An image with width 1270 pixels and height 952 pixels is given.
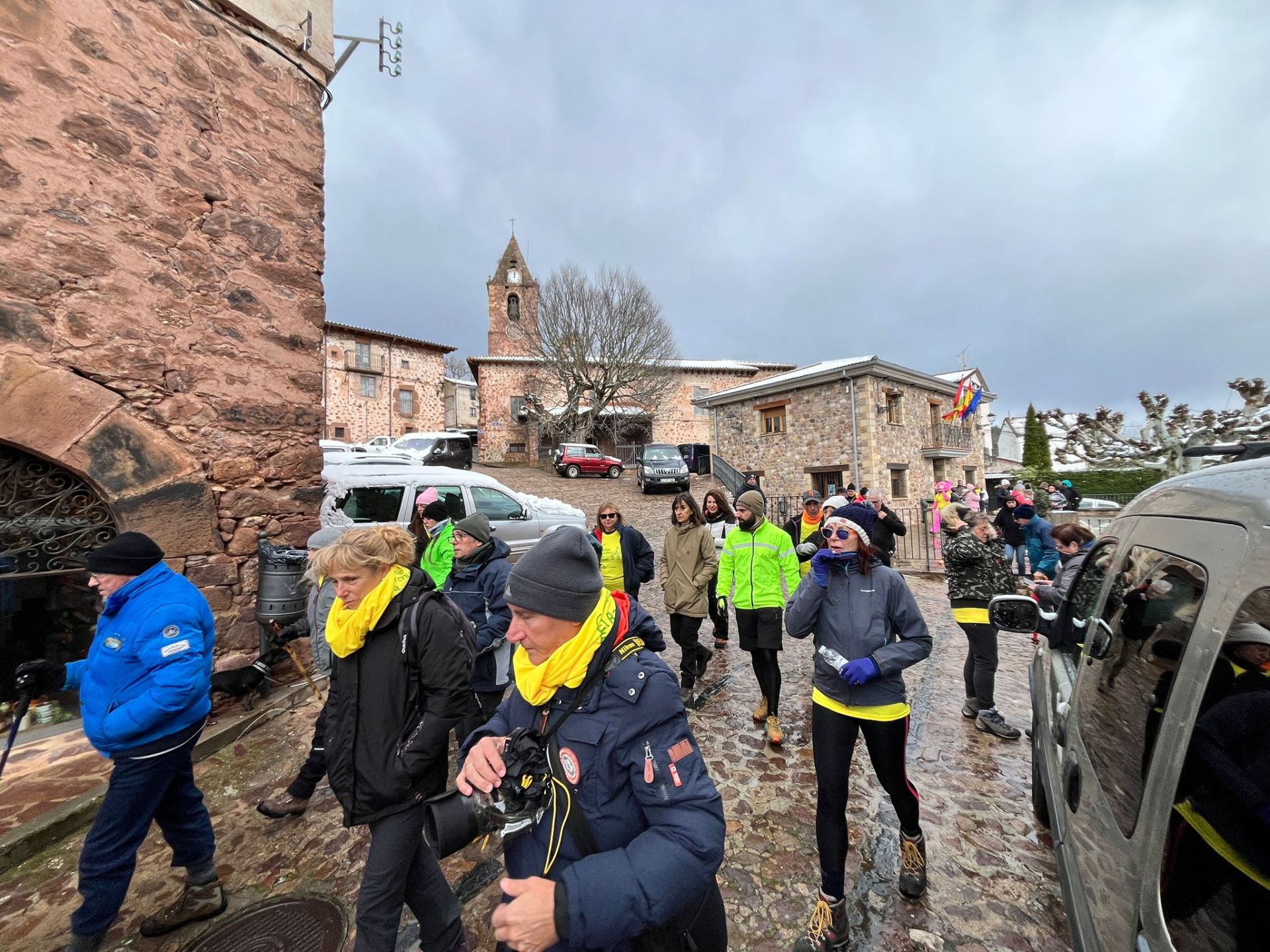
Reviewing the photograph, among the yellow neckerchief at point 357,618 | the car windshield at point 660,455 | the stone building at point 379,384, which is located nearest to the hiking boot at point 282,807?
the yellow neckerchief at point 357,618

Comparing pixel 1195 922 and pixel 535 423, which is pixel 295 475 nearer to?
pixel 1195 922

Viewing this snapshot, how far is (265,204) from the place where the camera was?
4543 millimetres

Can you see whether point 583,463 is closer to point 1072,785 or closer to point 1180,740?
point 1072,785

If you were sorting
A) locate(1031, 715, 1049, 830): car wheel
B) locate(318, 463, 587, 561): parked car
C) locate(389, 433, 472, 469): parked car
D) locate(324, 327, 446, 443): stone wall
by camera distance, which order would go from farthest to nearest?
locate(324, 327, 446, 443): stone wall → locate(389, 433, 472, 469): parked car → locate(318, 463, 587, 561): parked car → locate(1031, 715, 1049, 830): car wheel

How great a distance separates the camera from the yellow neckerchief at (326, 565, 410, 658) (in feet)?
6.18

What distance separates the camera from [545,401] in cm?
2970

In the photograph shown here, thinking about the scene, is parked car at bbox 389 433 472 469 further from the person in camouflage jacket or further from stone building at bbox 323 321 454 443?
the person in camouflage jacket

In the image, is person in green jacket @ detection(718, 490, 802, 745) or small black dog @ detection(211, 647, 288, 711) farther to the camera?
person in green jacket @ detection(718, 490, 802, 745)


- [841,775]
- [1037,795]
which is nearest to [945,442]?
[1037,795]

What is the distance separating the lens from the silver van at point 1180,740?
88 centimetres

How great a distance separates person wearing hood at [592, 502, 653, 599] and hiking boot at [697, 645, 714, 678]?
82cm

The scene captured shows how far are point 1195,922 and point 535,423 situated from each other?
29.4m

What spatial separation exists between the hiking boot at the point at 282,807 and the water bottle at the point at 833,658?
9.66 feet

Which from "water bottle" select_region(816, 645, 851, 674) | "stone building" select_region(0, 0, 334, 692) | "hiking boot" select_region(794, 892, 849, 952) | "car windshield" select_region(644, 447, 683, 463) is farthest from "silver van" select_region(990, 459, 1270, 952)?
"car windshield" select_region(644, 447, 683, 463)
